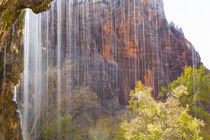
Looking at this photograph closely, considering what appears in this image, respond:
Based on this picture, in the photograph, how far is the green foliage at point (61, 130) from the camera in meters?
11.1

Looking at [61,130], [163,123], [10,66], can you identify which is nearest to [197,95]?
[163,123]

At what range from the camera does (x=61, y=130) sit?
37.0ft

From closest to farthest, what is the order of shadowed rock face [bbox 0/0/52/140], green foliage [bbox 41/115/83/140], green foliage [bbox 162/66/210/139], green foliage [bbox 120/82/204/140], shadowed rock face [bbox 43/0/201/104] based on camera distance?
1. shadowed rock face [bbox 0/0/52/140]
2. green foliage [bbox 120/82/204/140]
3. green foliage [bbox 41/115/83/140]
4. green foliage [bbox 162/66/210/139]
5. shadowed rock face [bbox 43/0/201/104]

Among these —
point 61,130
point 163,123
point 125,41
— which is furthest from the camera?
point 125,41

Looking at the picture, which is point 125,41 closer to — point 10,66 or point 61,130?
point 61,130

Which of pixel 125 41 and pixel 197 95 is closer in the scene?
pixel 197 95

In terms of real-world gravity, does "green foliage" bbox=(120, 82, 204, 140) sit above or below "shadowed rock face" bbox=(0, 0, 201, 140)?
below

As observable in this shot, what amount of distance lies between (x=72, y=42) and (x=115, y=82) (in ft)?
22.6

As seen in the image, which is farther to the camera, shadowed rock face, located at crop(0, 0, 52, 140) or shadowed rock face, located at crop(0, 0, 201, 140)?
shadowed rock face, located at crop(0, 0, 201, 140)

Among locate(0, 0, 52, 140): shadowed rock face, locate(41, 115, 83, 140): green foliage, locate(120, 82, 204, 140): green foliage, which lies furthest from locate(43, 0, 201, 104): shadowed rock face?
locate(0, 0, 52, 140): shadowed rock face

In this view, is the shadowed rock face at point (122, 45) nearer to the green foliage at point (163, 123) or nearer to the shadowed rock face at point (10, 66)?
the shadowed rock face at point (10, 66)

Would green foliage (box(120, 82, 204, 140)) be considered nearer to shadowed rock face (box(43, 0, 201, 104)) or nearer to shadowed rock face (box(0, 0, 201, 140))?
shadowed rock face (box(0, 0, 201, 140))

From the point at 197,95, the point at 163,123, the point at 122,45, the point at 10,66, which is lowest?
the point at 163,123

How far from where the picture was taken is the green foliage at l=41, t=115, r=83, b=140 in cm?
1108
